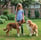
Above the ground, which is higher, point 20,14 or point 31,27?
point 20,14

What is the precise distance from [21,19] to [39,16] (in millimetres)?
25771

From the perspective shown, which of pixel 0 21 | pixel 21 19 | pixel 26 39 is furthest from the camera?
pixel 0 21

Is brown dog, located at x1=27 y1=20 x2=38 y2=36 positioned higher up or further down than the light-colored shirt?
further down

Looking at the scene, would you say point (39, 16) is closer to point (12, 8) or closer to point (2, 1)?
point (12, 8)

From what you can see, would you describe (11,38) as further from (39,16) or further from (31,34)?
(39,16)

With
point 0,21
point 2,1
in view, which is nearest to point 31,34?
point 0,21

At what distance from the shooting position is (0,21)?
64.9 feet

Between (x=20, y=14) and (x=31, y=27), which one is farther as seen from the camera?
Answer: (x=20, y=14)

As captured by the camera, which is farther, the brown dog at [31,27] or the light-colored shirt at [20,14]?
the light-colored shirt at [20,14]

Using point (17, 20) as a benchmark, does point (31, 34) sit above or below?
below

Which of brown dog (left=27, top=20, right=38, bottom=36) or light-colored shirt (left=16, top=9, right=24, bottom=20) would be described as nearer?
brown dog (left=27, top=20, right=38, bottom=36)

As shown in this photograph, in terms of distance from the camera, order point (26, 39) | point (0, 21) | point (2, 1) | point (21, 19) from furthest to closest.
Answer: point (2, 1) < point (0, 21) < point (21, 19) < point (26, 39)

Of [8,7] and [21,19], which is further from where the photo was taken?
[8,7]

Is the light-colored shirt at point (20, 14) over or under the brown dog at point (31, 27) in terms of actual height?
over
